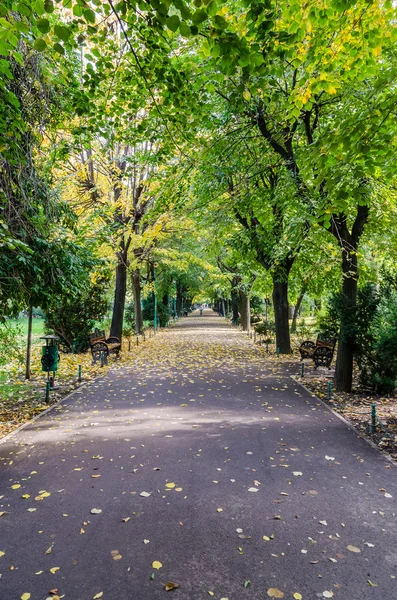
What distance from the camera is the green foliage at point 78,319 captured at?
17.6m

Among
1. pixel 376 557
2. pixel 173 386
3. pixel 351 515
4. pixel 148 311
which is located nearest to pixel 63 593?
pixel 376 557

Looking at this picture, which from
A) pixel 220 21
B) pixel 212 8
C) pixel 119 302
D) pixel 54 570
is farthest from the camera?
pixel 119 302

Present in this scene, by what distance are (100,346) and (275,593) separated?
500 inches

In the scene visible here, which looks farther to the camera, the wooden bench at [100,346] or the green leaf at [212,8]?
the wooden bench at [100,346]

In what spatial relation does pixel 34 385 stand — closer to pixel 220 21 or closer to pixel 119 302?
pixel 119 302

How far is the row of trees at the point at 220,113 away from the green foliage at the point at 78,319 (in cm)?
345

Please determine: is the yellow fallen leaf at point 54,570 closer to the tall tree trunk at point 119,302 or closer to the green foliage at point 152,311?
the tall tree trunk at point 119,302

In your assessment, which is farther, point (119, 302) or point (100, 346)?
point (119, 302)

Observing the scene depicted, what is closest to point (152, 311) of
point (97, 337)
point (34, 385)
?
point (97, 337)

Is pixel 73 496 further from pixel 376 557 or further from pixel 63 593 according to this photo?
pixel 376 557

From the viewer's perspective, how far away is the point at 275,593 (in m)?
3.23

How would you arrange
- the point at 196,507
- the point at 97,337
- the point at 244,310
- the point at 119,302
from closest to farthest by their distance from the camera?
the point at 196,507
the point at 97,337
the point at 119,302
the point at 244,310

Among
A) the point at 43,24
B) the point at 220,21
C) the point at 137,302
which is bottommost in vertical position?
the point at 137,302

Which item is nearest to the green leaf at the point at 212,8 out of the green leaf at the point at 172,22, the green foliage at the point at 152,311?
the green leaf at the point at 172,22
